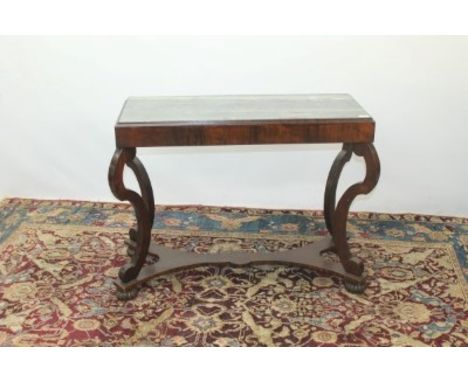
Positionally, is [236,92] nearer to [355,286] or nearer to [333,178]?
[333,178]

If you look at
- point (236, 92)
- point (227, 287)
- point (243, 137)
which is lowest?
point (227, 287)

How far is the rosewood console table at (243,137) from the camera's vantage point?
2.39m

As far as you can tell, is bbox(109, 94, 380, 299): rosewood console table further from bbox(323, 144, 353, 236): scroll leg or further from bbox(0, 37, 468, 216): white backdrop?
bbox(0, 37, 468, 216): white backdrop

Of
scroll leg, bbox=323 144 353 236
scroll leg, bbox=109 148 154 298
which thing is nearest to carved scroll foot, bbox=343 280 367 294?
scroll leg, bbox=323 144 353 236

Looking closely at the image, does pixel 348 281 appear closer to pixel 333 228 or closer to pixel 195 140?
pixel 333 228

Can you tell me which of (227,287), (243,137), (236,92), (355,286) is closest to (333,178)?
(355,286)

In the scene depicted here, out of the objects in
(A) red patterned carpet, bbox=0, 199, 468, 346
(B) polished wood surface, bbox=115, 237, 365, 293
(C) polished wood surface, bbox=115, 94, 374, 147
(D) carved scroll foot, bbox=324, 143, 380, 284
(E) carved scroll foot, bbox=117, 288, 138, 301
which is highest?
(C) polished wood surface, bbox=115, 94, 374, 147

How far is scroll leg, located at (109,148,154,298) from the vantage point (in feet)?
7.99

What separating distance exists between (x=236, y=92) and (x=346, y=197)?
1.22 m

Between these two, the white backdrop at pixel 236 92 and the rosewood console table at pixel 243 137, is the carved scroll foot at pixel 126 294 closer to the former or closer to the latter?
the rosewood console table at pixel 243 137

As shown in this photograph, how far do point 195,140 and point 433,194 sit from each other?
1960mm

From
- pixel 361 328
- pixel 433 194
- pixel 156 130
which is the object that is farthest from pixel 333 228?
pixel 433 194

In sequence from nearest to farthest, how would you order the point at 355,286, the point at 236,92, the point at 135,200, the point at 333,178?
1. the point at 135,200
2. the point at 355,286
3. the point at 333,178
4. the point at 236,92

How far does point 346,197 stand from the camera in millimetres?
2639
